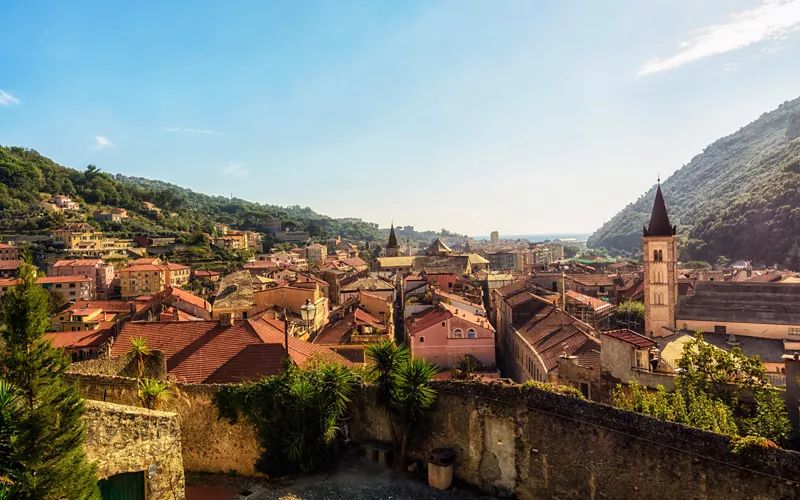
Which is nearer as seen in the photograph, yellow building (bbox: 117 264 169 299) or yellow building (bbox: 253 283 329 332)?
yellow building (bbox: 253 283 329 332)

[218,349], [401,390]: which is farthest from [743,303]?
[218,349]

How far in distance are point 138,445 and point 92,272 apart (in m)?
86.2

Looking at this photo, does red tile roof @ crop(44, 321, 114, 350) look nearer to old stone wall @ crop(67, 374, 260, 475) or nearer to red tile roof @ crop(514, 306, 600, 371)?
old stone wall @ crop(67, 374, 260, 475)

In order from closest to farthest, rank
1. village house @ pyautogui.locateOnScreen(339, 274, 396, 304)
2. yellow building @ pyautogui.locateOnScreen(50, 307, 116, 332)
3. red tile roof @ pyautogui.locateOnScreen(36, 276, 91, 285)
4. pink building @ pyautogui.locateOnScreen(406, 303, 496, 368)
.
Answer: pink building @ pyautogui.locateOnScreen(406, 303, 496, 368), yellow building @ pyautogui.locateOnScreen(50, 307, 116, 332), village house @ pyautogui.locateOnScreen(339, 274, 396, 304), red tile roof @ pyautogui.locateOnScreen(36, 276, 91, 285)

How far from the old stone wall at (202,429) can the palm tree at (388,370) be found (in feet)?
13.7

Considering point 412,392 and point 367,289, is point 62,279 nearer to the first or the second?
point 367,289

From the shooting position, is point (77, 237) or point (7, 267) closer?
point (7, 267)

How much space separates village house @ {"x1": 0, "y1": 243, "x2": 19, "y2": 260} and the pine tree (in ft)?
345

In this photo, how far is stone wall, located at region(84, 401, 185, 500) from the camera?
1077cm

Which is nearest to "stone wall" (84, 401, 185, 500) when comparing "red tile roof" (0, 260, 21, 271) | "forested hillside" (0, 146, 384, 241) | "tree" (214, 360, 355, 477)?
"tree" (214, 360, 355, 477)

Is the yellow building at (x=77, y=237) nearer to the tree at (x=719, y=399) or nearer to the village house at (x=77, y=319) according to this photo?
the village house at (x=77, y=319)

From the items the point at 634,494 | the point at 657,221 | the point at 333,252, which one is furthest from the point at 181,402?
the point at 333,252

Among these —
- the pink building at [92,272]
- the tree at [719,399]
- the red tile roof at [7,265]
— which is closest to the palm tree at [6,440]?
the tree at [719,399]

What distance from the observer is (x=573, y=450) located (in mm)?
11844
